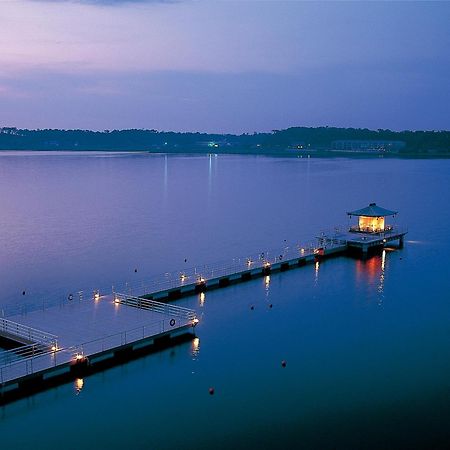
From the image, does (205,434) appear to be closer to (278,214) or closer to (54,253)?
(54,253)

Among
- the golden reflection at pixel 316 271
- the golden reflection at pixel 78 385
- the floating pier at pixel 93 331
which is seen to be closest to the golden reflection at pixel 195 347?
the floating pier at pixel 93 331

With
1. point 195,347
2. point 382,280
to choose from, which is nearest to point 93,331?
point 195,347

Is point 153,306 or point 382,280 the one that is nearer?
point 153,306

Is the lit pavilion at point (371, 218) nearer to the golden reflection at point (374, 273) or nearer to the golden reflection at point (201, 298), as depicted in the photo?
the golden reflection at point (374, 273)

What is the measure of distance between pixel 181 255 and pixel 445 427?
32.2 m

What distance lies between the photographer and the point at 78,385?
81.3 feet

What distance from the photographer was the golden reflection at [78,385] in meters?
24.4

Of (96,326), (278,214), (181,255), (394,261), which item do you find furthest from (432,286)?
(278,214)

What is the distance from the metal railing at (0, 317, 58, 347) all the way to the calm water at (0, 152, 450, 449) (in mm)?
3095

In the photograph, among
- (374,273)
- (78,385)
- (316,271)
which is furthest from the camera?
(316,271)

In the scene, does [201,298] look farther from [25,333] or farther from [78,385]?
[78,385]

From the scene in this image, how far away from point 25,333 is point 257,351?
1077 cm

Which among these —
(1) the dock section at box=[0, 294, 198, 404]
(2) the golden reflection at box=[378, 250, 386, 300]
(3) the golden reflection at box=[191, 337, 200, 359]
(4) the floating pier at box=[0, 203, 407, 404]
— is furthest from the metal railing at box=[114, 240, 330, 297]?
(3) the golden reflection at box=[191, 337, 200, 359]

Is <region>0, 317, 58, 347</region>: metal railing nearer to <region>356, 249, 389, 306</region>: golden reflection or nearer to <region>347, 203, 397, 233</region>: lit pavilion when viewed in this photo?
<region>356, 249, 389, 306</region>: golden reflection
